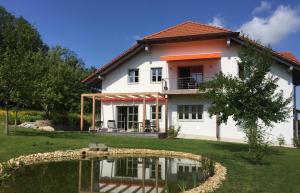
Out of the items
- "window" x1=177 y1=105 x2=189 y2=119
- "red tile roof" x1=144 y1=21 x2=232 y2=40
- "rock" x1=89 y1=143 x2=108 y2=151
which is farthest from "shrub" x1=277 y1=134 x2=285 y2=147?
"rock" x1=89 y1=143 x2=108 y2=151

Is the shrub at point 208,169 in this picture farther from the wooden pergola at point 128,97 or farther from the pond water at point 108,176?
the wooden pergola at point 128,97

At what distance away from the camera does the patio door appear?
28906mm

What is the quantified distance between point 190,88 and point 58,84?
14.3 metres

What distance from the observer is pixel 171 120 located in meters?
27.5

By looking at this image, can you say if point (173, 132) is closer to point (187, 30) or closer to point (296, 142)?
point (187, 30)

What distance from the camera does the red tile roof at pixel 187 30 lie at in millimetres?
26519

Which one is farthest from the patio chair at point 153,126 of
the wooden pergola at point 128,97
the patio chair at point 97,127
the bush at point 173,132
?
the patio chair at point 97,127

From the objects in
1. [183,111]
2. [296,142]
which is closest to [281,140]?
[296,142]

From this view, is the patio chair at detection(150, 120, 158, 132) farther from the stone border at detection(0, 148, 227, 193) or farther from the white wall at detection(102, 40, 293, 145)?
the stone border at detection(0, 148, 227, 193)

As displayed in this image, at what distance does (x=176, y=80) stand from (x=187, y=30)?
3909 millimetres

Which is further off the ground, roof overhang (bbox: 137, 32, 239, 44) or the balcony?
roof overhang (bbox: 137, 32, 239, 44)

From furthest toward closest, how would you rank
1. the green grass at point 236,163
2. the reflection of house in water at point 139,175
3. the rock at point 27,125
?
1. the rock at point 27,125
2. the reflection of house in water at point 139,175
3. the green grass at point 236,163

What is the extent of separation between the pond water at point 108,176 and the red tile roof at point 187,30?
1251 cm

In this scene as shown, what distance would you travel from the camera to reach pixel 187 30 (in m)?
27.8
